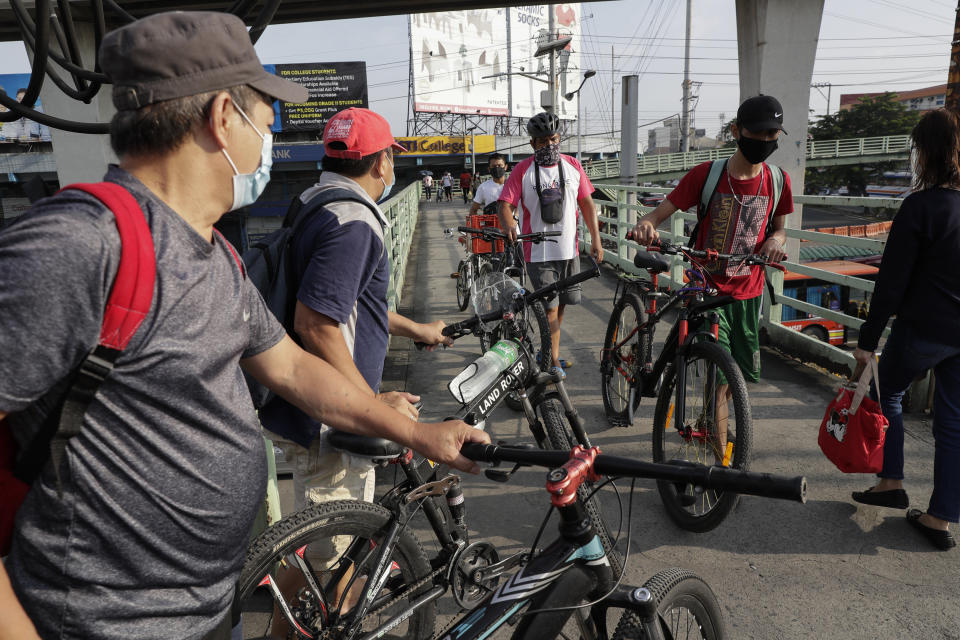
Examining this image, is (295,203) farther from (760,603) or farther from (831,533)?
(831,533)

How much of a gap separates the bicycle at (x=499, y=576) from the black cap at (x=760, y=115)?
8.56 ft

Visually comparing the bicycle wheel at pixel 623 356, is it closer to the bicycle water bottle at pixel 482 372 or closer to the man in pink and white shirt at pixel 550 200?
the man in pink and white shirt at pixel 550 200

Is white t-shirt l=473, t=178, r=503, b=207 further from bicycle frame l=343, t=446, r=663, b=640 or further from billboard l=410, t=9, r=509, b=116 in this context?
billboard l=410, t=9, r=509, b=116

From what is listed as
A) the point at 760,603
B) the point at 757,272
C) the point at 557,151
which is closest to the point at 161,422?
the point at 760,603

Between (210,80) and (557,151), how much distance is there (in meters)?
4.65

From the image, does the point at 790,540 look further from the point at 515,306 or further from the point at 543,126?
the point at 543,126

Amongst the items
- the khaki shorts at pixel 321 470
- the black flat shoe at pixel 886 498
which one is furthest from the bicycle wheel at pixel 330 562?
the black flat shoe at pixel 886 498

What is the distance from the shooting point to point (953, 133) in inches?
118

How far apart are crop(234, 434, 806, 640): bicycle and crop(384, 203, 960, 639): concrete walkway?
890mm

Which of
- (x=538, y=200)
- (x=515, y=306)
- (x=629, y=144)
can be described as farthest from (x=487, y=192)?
(x=515, y=306)

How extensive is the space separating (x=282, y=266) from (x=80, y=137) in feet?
16.4

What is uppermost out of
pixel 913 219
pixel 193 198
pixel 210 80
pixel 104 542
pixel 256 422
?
pixel 210 80

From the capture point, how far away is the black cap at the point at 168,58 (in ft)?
3.89

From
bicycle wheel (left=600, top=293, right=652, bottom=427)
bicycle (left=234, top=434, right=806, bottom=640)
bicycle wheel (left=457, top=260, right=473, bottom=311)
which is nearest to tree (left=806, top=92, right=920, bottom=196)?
bicycle wheel (left=457, top=260, right=473, bottom=311)
